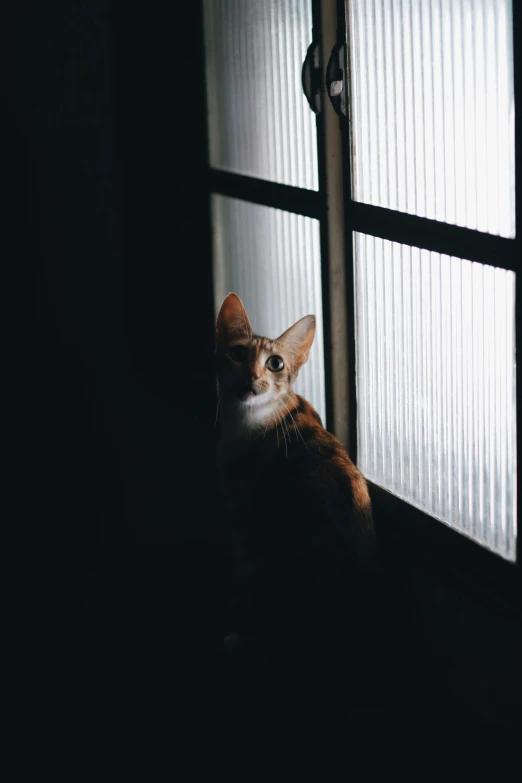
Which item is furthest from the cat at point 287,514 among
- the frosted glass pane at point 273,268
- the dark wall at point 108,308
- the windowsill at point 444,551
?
the dark wall at point 108,308

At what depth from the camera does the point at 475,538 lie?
5.52 ft

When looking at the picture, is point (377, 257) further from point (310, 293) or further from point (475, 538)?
point (475, 538)

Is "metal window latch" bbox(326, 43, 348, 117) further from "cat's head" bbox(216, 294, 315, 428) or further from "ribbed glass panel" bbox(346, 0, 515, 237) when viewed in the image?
"cat's head" bbox(216, 294, 315, 428)

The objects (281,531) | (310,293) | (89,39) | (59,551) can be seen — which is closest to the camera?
(281,531)

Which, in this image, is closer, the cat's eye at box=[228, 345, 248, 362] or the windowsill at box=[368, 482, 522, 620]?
the windowsill at box=[368, 482, 522, 620]

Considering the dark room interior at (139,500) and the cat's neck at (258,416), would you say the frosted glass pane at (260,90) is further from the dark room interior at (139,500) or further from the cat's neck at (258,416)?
the cat's neck at (258,416)

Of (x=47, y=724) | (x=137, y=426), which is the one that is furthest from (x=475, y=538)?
(x=137, y=426)

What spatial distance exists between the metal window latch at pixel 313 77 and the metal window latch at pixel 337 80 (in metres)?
0.04

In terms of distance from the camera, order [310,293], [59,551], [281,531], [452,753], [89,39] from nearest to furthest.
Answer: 1. [452,753]
2. [281,531]
3. [310,293]
4. [59,551]
5. [89,39]

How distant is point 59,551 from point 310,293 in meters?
1.08

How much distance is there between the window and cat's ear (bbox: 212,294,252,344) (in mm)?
203

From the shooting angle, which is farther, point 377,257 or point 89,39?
point 89,39

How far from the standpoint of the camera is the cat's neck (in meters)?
1.90

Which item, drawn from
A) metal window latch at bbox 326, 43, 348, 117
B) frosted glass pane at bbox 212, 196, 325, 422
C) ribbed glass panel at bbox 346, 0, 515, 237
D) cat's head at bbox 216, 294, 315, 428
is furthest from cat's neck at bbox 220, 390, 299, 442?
metal window latch at bbox 326, 43, 348, 117
